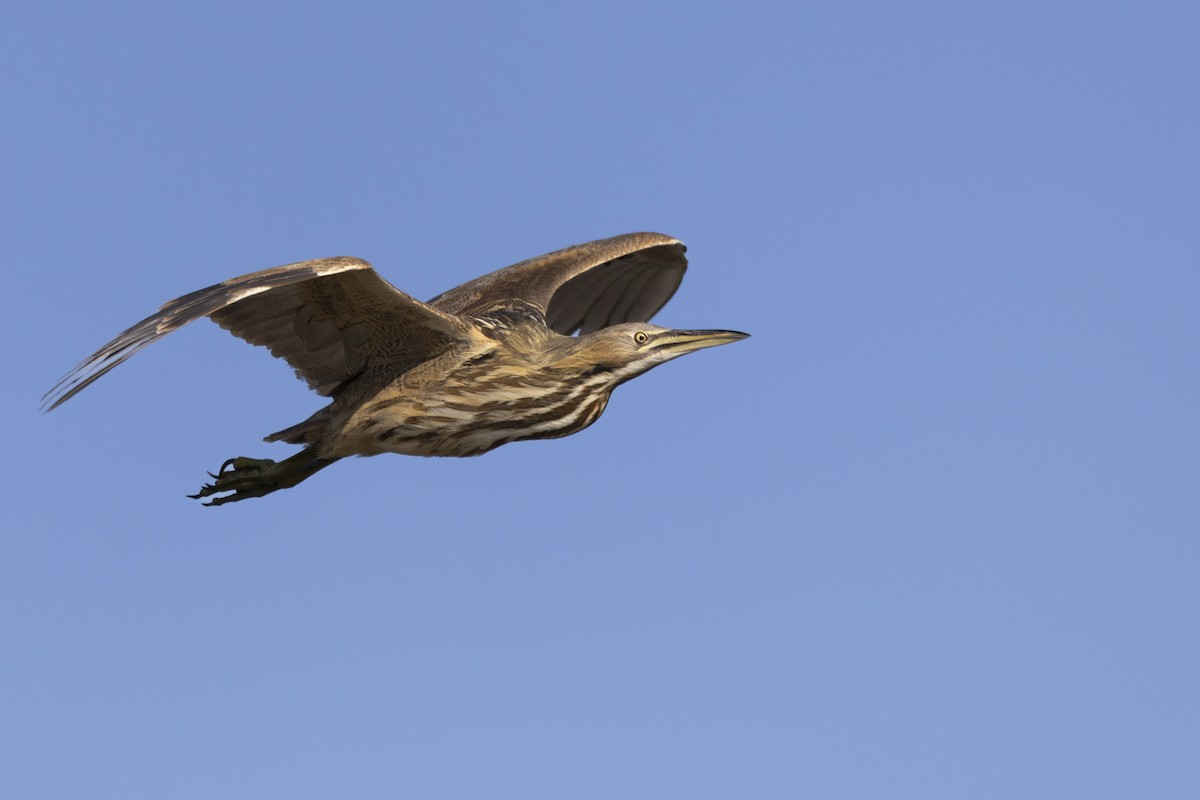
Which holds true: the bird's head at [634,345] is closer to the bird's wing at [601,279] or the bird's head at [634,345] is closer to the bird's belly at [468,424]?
the bird's belly at [468,424]

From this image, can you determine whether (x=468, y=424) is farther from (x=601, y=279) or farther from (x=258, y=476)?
(x=601, y=279)

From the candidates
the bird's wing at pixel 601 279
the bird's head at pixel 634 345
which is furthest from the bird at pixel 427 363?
the bird's wing at pixel 601 279

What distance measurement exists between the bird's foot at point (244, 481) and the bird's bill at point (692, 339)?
8.33 ft

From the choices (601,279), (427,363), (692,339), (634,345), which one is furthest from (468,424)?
(601,279)

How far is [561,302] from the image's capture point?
1298cm

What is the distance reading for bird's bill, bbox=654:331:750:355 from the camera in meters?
9.98

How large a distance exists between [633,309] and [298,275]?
456 centimetres

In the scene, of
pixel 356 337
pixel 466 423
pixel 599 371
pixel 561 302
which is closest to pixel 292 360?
pixel 356 337

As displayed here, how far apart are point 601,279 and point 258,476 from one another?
10.6 ft

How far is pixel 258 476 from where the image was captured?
10.9 m

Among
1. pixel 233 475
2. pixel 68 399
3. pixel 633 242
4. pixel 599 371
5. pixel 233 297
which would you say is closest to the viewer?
pixel 68 399

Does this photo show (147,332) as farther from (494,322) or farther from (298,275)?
(494,322)

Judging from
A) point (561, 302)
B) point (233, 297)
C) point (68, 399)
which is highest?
point (561, 302)

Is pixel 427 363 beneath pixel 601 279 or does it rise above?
beneath
